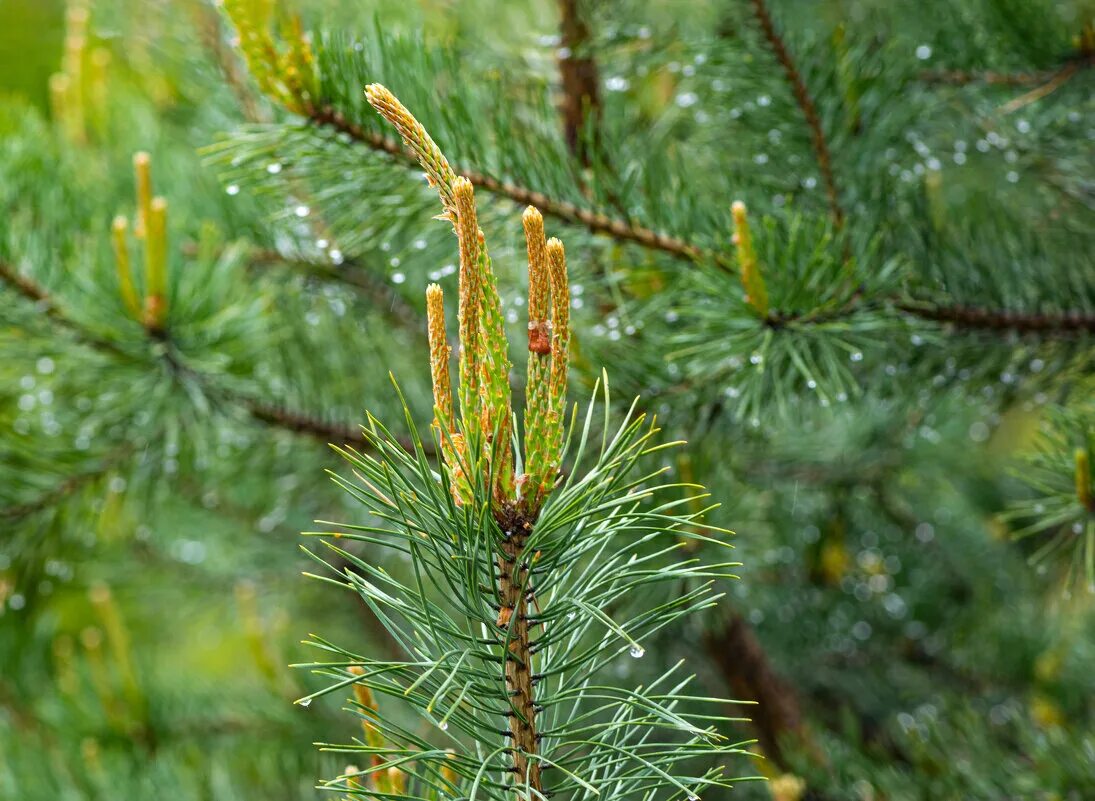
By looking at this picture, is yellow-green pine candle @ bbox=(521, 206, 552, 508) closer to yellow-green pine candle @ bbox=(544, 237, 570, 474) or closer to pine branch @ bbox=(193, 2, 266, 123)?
yellow-green pine candle @ bbox=(544, 237, 570, 474)

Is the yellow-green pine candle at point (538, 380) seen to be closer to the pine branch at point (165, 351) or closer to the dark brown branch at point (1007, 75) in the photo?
the pine branch at point (165, 351)

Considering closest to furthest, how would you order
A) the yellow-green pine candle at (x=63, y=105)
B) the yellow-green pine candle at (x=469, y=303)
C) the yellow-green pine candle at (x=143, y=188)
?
the yellow-green pine candle at (x=469, y=303)
the yellow-green pine candle at (x=143, y=188)
the yellow-green pine candle at (x=63, y=105)

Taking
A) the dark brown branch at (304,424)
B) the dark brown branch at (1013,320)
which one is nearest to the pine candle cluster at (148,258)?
the dark brown branch at (304,424)

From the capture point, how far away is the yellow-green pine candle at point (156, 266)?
33.1 inches

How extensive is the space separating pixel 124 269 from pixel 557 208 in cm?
37

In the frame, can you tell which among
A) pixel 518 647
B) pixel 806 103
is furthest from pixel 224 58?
pixel 518 647

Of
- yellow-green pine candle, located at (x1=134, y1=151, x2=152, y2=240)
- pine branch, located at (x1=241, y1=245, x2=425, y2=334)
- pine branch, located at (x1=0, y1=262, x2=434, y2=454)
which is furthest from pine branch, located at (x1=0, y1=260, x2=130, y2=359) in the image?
pine branch, located at (x1=241, y1=245, x2=425, y2=334)

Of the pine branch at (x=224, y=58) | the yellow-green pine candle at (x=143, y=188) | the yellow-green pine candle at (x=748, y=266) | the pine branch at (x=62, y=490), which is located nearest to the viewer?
the yellow-green pine candle at (x=748, y=266)

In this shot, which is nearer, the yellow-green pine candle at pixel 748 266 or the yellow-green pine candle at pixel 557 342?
the yellow-green pine candle at pixel 557 342

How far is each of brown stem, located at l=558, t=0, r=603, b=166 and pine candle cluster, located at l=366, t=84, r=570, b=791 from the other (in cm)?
61

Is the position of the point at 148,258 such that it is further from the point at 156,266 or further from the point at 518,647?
the point at 518,647

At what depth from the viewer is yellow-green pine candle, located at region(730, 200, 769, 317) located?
69 cm

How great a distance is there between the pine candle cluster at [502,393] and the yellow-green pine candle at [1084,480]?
0.46 metres

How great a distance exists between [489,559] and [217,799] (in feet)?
2.70
